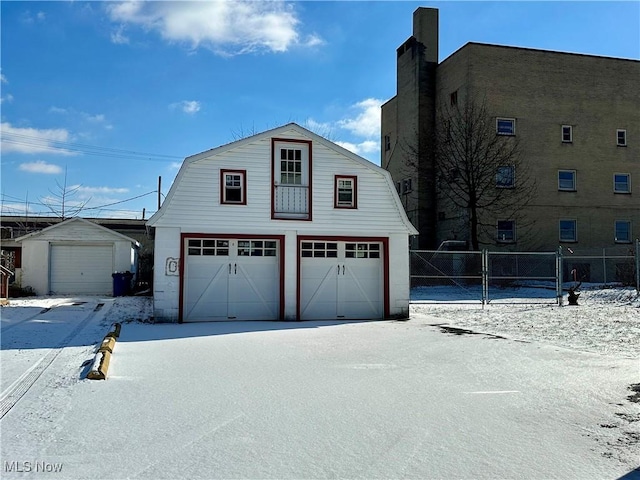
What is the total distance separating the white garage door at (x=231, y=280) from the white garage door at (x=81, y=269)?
12.6 m

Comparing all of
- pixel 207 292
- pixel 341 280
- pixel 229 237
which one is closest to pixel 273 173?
pixel 229 237

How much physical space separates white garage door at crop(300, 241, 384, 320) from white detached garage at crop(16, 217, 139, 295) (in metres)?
13.6

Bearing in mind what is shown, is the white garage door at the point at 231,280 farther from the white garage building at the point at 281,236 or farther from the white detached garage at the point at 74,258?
the white detached garage at the point at 74,258

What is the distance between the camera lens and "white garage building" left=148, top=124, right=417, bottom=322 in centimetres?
1628

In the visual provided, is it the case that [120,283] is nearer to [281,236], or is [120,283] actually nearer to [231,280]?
[231,280]

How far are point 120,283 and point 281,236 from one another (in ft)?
41.4

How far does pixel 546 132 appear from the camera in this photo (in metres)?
33.5

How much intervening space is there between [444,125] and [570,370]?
27.2m

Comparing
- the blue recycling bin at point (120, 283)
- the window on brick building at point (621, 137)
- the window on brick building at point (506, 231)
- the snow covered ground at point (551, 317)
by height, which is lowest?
the snow covered ground at point (551, 317)

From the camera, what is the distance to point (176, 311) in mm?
16094

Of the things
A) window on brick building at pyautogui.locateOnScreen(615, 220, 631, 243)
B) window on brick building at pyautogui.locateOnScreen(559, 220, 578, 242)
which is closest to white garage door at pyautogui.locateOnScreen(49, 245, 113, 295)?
window on brick building at pyautogui.locateOnScreen(559, 220, 578, 242)

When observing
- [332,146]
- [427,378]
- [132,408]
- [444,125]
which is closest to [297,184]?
[332,146]

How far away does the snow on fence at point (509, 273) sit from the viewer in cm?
2547

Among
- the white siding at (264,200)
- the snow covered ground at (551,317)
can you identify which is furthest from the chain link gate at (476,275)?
the white siding at (264,200)
